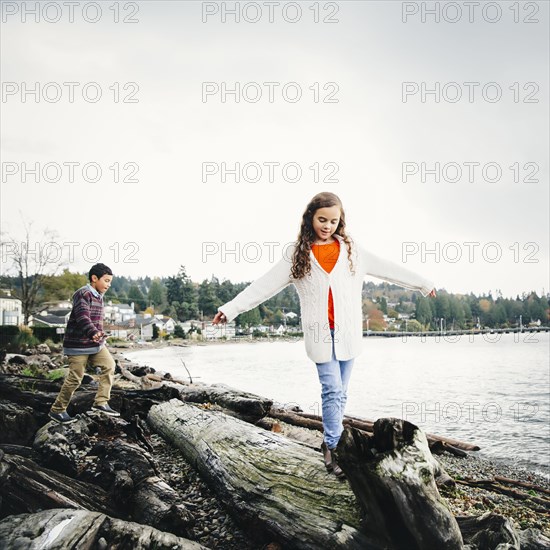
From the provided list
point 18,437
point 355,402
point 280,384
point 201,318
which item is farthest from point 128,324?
point 18,437

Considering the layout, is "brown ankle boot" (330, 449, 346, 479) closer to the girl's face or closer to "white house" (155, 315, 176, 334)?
the girl's face

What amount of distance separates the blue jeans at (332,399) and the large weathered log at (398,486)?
0.61 m

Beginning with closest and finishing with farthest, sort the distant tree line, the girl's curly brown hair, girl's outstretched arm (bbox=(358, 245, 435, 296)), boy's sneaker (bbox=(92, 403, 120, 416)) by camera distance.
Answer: the girl's curly brown hair → girl's outstretched arm (bbox=(358, 245, 435, 296)) → boy's sneaker (bbox=(92, 403, 120, 416)) → the distant tree line

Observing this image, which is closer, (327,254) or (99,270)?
(327,254)

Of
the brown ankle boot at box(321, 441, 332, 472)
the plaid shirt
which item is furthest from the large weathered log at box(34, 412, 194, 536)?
the brown ankle boot at box(321, 441, 332, 472)

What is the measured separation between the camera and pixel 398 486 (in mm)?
2457

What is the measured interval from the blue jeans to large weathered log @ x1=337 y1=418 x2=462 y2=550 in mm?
607

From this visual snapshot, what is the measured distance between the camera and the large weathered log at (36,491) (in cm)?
303

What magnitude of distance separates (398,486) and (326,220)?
1.78 metres

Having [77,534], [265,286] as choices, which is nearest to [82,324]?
[265,286]

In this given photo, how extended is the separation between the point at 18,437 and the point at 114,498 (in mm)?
1874

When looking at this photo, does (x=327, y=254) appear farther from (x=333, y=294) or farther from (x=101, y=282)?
(x=101, y=282)

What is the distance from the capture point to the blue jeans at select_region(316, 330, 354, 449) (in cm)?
328

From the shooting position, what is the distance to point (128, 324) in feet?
163
